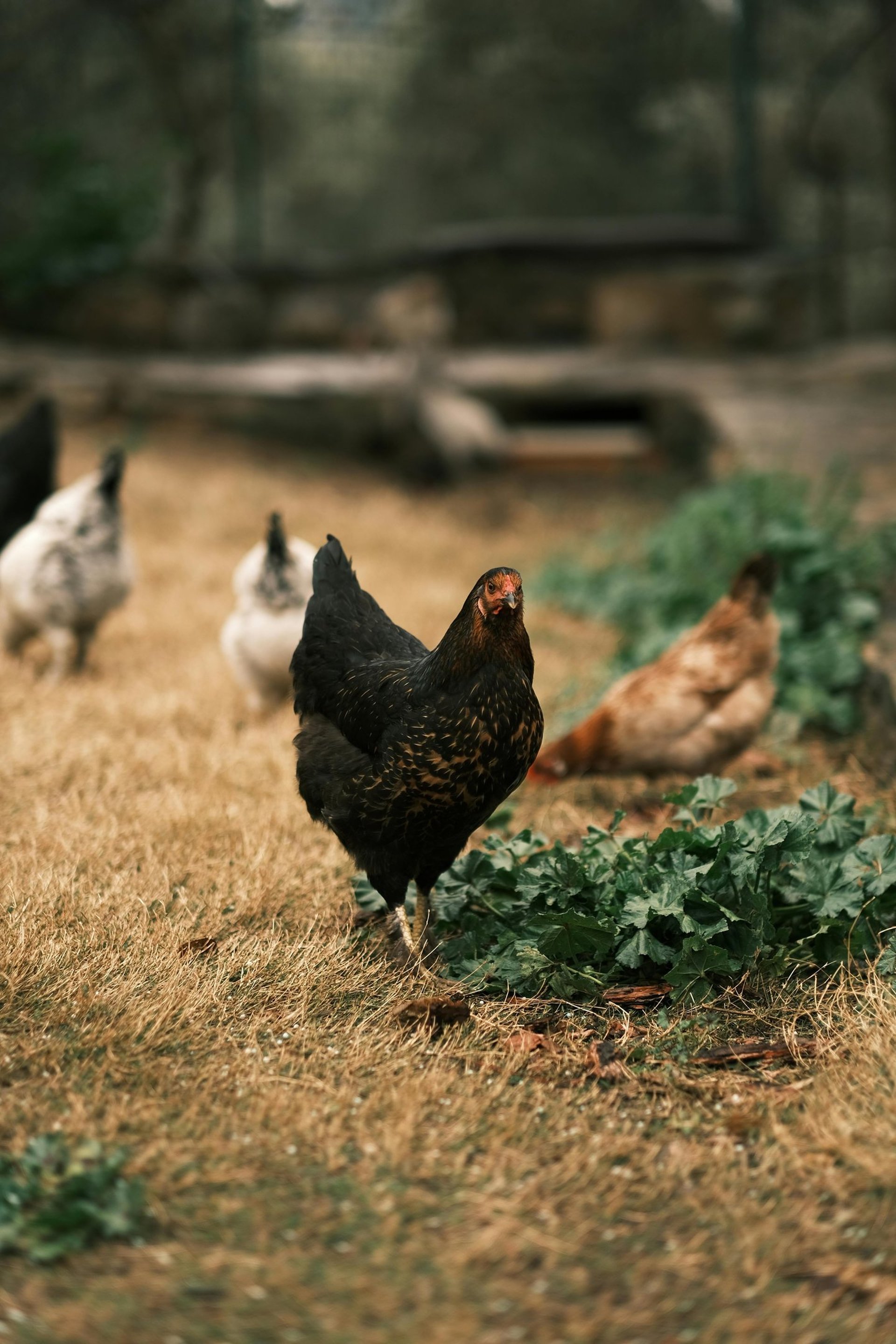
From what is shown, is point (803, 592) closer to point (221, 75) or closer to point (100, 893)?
point (100, 893)

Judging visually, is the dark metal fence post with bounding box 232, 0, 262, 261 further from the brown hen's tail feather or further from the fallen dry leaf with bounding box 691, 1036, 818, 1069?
the fallen dry leaf with bounding box 691, 1036, 818, 1069

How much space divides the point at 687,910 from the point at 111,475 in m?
3.30

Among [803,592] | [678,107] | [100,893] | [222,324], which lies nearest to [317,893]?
[100,893]

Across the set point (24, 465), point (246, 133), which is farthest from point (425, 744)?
point (246, 133)

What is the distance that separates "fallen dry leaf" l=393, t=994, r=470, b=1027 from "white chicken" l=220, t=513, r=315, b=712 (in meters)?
2.08

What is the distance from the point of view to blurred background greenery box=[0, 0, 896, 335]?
1134 centimetres

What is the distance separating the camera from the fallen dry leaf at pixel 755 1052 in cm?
264

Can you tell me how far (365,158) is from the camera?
13656 millimetres

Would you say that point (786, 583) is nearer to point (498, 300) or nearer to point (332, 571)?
point (332, 571)


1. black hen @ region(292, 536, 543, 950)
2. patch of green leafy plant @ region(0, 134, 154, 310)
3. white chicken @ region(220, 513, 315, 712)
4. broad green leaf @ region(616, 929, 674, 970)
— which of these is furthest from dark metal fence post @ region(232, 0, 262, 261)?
broad green leaf @ region(616, 929, 674, 970)

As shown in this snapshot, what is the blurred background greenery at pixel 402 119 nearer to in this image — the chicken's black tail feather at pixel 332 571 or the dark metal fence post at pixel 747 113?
the dark metal fence post at pixel 747 113

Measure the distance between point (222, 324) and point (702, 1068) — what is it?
10099 millimetres

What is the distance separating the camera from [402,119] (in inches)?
525

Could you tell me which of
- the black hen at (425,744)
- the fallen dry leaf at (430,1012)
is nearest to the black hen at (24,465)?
the black hen at (425,744)
